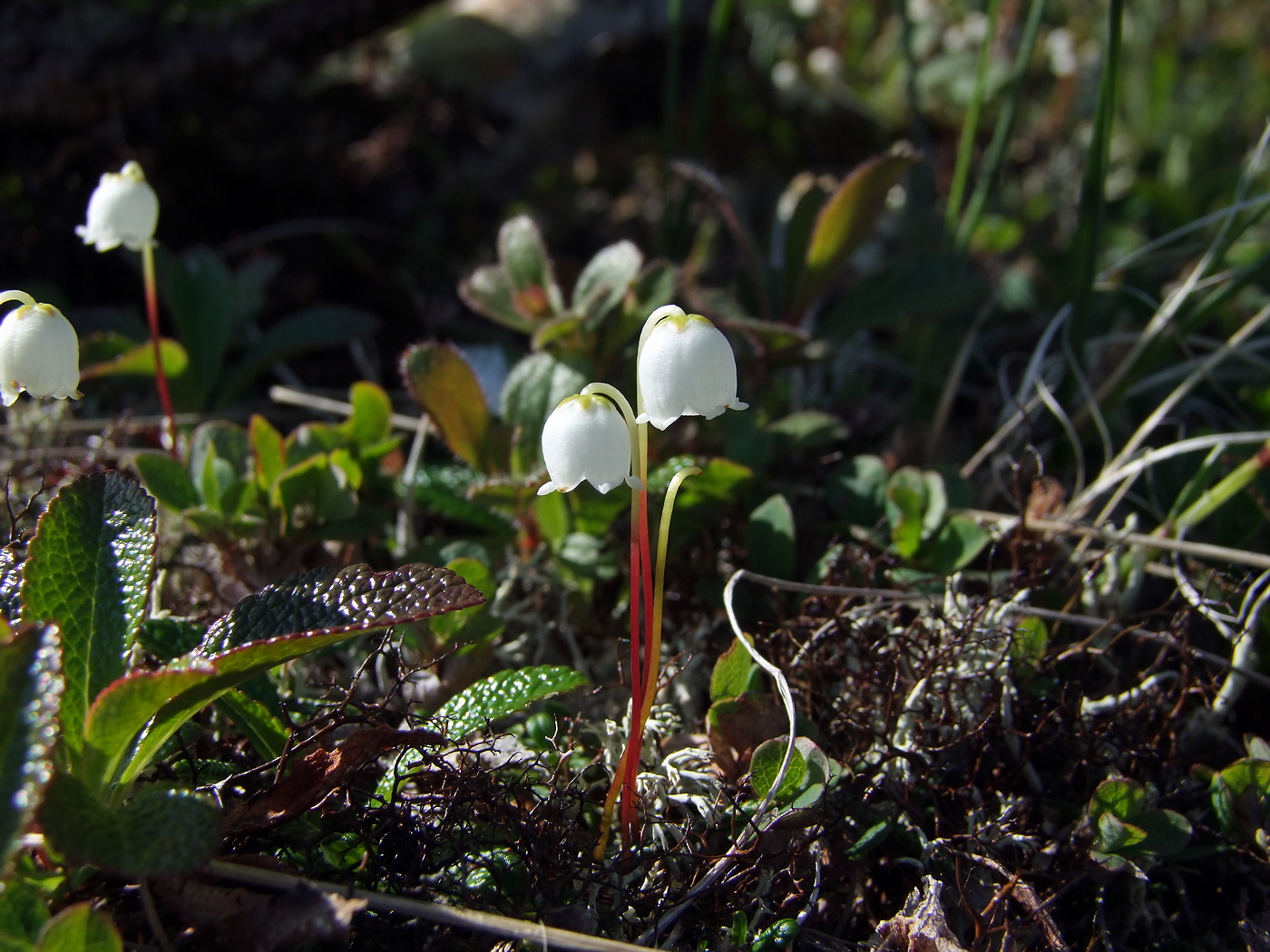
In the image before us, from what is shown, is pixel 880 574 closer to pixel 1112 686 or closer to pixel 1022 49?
pixel 1112 686

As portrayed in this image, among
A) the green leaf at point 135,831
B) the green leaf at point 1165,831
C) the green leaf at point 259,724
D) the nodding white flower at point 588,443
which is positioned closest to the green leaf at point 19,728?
the green leaf at point 135,831

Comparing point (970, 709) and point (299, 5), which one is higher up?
point (299, 5)

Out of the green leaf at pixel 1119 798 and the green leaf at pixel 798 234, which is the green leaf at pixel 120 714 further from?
the green leaf at pixel 798 234

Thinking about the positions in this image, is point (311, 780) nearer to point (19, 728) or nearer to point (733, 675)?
point (19, 728)

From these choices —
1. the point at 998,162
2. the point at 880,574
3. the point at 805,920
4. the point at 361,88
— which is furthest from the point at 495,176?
the point at 805,920

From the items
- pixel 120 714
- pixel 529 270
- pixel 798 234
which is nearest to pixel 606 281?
pixel 529 270

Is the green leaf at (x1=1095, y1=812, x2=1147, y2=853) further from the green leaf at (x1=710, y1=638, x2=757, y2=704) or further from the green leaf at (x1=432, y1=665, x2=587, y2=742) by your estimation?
the green leaf at (x1=432, y1=665, x2=587, y2=742)
